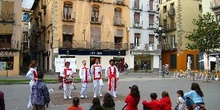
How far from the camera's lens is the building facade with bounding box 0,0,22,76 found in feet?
118

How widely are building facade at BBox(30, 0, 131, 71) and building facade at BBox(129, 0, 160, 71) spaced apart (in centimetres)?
124

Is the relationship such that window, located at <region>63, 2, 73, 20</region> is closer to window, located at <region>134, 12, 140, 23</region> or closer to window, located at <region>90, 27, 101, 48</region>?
window, located at <region>90, 27, 101, 48</region>

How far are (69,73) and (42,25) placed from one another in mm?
35753

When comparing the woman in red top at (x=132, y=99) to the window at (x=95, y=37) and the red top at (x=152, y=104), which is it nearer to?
the red top at (x=152, y=104)

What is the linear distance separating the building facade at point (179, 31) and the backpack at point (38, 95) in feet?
146

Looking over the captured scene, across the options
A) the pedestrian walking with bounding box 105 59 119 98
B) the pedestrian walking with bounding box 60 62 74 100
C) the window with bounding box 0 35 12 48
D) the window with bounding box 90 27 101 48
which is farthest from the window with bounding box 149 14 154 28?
the pedestrian walking with bounding box 60 62 74 100

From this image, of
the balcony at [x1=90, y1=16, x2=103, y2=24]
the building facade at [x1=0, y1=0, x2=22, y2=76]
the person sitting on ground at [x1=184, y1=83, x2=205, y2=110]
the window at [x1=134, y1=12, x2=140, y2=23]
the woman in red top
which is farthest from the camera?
the window at [x1=134, y1=12, x2=140, y2=23]

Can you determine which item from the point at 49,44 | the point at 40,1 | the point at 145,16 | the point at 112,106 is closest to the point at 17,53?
the point at 49,44

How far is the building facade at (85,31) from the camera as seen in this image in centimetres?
4122

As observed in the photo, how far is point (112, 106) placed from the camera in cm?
648

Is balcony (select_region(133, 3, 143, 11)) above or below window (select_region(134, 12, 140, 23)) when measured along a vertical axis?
above

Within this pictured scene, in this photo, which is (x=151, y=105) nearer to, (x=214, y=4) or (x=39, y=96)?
(x=39, y=96)

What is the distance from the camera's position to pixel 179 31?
5078cm

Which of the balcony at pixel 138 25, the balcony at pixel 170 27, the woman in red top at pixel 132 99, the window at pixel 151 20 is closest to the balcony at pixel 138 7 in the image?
the balcony at pixel 138 25
